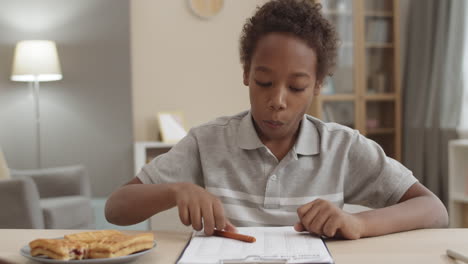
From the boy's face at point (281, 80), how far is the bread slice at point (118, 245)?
1.39 feet

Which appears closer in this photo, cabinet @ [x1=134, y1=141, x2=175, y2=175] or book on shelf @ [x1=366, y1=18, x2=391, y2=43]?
cabinet @ [x1=134, y1=141, x2=175, y2=175]

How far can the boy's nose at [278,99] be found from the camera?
114 cm

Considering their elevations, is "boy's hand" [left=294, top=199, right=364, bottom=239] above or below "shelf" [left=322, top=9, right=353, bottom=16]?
below

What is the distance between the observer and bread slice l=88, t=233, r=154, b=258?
2.58ft

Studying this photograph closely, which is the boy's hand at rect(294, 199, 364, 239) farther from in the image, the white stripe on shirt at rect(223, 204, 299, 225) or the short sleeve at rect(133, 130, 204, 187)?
the short sleeve at rect(133, 130, 204, 187)

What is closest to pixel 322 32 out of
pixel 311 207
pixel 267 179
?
pixel 267 179

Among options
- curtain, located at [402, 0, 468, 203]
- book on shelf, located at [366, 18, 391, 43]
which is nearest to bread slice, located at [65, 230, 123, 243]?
curtain, located at [402, 0, 468, 203]

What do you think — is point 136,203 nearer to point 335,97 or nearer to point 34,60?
point 34,60

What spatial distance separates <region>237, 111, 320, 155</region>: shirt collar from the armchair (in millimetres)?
1892

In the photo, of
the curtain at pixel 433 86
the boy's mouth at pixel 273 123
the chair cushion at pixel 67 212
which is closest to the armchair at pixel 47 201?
the chair cushion at pixel 67 212

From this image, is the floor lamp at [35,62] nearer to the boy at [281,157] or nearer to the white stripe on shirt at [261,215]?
the boy at [281,157]

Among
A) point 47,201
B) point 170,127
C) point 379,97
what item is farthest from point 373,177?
point 379,97

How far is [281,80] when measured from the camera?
1154 mm

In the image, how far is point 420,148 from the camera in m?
4.23
